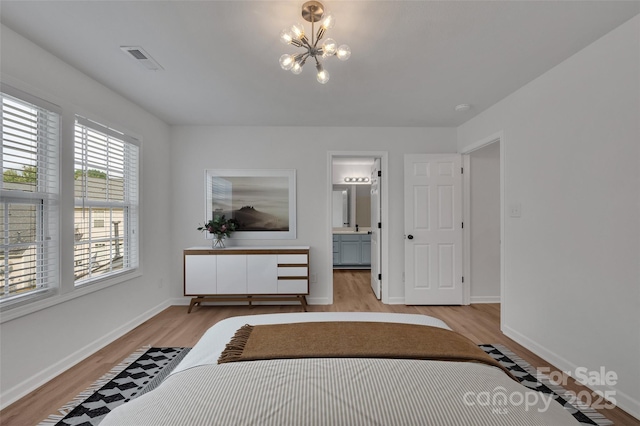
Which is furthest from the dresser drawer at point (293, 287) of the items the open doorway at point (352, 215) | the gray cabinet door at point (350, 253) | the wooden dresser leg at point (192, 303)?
the gray cabinet door at point (350, 253)

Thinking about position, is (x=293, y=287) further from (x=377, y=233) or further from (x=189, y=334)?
(x=377, y=233)

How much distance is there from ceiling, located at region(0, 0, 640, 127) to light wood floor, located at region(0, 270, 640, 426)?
243cm

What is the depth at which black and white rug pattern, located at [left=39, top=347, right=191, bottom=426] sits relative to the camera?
1706 millimetres

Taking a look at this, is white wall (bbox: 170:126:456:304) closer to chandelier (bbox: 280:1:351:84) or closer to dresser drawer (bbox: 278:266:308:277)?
dresser drawer (bbox: 278:266:308:277)

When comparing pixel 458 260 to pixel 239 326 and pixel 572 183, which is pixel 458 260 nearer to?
pixel 572 183

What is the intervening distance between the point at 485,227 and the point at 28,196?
15.6ft

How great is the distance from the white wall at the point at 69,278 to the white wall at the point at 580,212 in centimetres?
391

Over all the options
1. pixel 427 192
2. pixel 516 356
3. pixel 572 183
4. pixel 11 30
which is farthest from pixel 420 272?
pixel 11 30

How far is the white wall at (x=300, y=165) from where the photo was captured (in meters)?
3.87

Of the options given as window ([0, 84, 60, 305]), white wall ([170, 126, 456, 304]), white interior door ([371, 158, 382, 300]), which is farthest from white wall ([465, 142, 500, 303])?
window ([0, 84, 60, 305])

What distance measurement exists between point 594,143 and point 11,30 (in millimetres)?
4025

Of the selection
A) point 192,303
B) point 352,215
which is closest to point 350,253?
point 352,215

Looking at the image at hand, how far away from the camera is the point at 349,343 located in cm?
128

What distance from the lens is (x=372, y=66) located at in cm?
230
